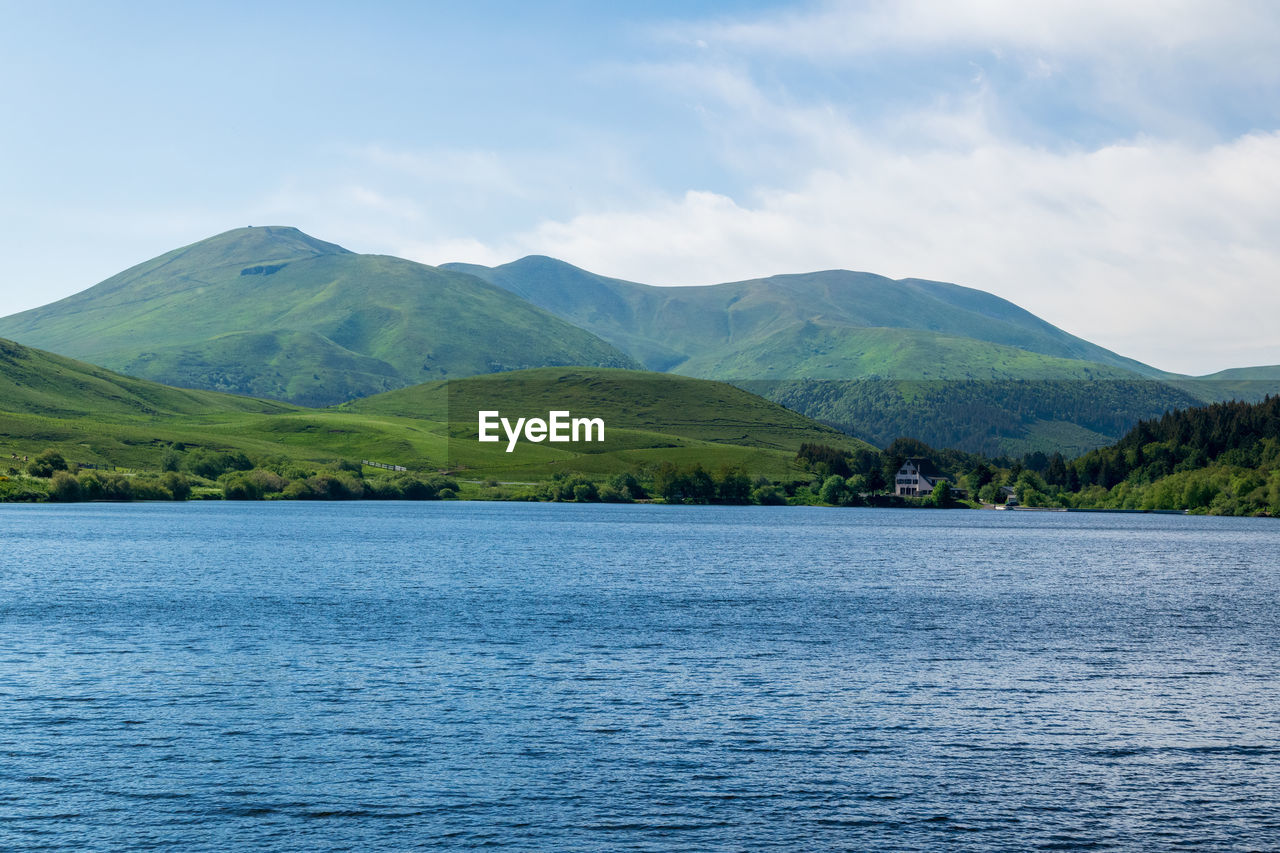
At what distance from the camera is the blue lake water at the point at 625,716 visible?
1262 inches

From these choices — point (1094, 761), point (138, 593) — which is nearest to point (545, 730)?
point (1094, 761)

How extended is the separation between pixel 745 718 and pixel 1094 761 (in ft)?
42.8

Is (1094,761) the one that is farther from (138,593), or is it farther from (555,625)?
(138,593)

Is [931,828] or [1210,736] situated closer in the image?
[931,828]

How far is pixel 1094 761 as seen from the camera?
1544 inches

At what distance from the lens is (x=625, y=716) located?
148 ft

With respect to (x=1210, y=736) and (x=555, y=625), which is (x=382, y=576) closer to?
(x=555, y=625)

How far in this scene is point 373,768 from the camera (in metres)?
37.1

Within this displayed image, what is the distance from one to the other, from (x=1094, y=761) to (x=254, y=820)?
27820 mm

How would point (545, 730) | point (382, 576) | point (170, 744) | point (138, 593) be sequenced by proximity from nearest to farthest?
point (170, 744) < point (545, 730) < point (138, 593) < point (382, 576)

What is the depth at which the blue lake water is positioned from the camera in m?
32.1

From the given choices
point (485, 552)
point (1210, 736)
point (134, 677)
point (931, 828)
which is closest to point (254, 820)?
point (931, 828)

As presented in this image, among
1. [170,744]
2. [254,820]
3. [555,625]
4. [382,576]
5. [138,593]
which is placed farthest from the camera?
[382,576]

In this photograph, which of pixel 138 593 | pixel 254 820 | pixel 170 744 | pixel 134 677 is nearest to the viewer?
pixel 254 820
